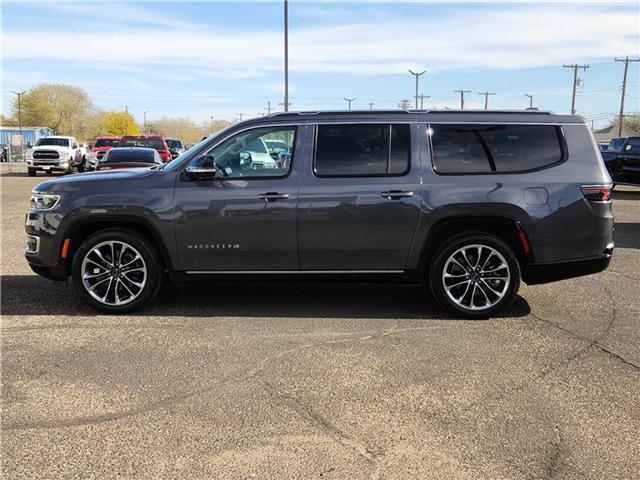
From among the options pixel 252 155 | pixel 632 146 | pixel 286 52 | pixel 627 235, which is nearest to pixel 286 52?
pixel 286 52

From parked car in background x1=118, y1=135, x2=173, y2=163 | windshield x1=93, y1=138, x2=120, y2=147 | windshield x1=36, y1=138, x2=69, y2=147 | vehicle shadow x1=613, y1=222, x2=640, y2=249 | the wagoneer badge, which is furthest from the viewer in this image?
windshield x1=93, y1=138, x2=120, y2=147

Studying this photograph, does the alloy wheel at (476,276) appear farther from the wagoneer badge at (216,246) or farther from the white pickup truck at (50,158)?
the white pickup truck at (50,158)

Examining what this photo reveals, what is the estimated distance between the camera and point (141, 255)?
5.64 m

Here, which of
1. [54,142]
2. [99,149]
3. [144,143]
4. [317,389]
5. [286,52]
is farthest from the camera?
[99,149]

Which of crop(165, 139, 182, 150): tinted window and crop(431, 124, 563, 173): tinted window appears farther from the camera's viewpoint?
crop(165, 139, 182, 150): tinted window

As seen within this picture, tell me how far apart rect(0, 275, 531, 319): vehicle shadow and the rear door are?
568mm

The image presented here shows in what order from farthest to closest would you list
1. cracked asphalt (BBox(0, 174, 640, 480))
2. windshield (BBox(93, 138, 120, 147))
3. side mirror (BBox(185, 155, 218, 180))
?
windshield (BBox(93, 138, 120, 147)), side mirror (BBox(185, 155, 218, 180)), cracked asphalt (BBox(0, 174, 640, 480))

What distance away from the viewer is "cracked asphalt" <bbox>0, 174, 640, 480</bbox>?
10.3ft

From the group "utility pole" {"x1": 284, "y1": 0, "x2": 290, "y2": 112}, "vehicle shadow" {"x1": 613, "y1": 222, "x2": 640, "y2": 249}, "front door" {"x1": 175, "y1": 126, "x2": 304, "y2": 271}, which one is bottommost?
"vehicle shadow" {"x1": 613, "y1": 222, "x2": 640, "y2": 249}

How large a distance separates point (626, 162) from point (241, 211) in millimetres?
17130

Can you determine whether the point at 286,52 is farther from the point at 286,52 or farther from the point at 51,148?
the point at 51,148

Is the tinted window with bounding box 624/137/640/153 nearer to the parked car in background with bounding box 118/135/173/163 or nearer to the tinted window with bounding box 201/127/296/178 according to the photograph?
the tinted window with bounding box 201/127/296/178

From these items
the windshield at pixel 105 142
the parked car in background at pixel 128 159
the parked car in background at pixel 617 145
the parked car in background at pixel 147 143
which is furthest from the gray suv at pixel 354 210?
the windshield at pixel 105 142

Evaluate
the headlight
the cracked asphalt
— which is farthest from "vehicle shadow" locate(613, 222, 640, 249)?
the headlight
